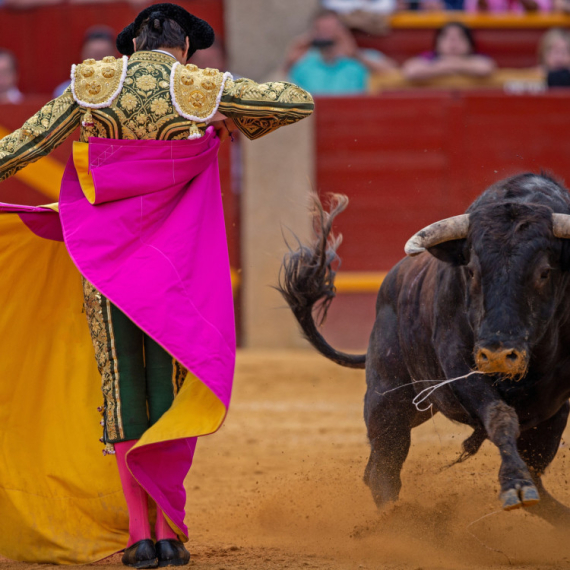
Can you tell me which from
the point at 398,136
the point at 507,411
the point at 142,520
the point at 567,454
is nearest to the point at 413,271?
the point at 507,411

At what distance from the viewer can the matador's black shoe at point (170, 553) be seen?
9.60ft

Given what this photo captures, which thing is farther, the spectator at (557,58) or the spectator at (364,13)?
the spectator at (364,13)

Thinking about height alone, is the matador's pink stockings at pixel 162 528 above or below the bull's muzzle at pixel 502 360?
below

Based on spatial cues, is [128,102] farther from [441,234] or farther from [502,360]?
[502,360]

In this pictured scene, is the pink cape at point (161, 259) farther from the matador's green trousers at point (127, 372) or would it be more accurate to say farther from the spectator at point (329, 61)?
the spectator at point (329, 61)

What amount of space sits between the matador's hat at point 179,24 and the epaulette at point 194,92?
0.42ft

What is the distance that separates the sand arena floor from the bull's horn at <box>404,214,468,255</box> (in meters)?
0.85

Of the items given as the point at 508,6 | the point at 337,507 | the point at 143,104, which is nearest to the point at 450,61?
the point at 508,6

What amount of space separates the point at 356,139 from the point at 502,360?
5852 millimetres

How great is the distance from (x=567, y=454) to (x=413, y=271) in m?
1.75

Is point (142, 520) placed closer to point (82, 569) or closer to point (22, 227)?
point (82, 569)

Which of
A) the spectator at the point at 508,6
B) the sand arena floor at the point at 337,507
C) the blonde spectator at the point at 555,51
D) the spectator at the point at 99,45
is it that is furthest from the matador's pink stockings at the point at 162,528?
the spectator at the point at 508,6

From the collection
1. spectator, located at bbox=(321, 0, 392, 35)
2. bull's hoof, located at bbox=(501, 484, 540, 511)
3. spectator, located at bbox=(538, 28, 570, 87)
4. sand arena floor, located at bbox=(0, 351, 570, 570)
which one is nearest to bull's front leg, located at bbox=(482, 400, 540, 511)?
bull's hoof, located at bbox=(501, 484, 540, 511)

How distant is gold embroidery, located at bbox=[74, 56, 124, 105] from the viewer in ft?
9.40
